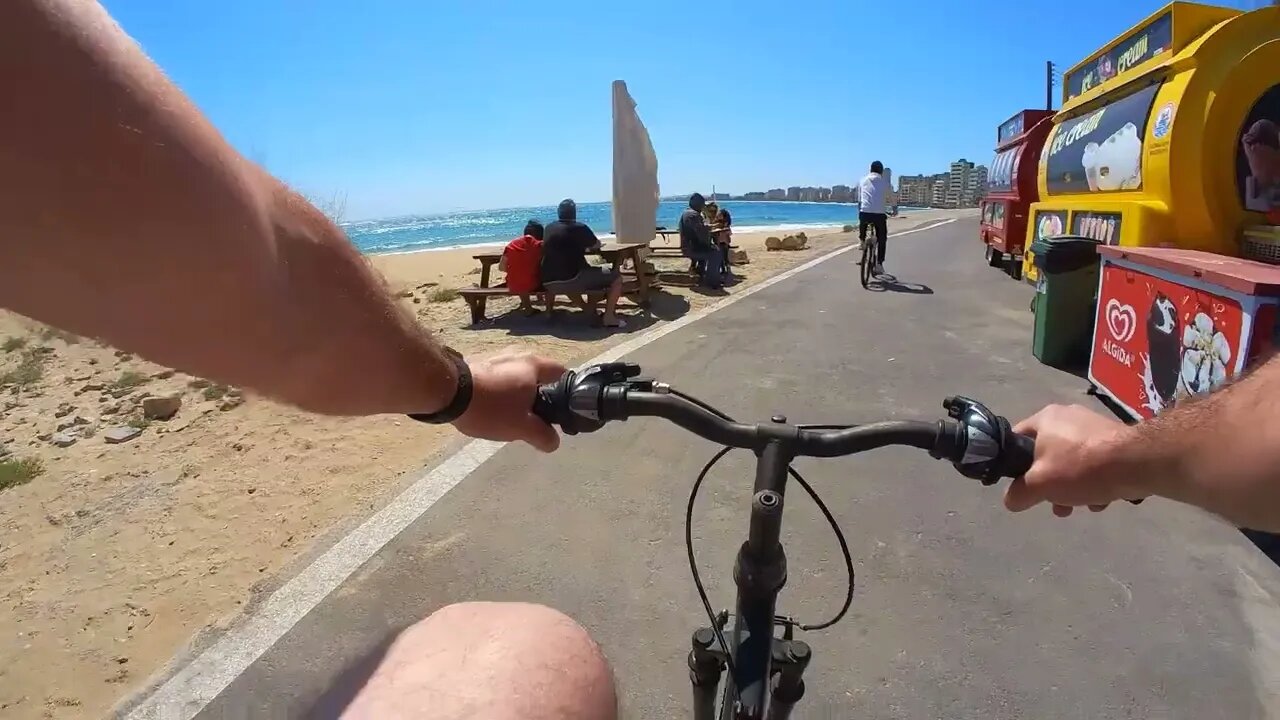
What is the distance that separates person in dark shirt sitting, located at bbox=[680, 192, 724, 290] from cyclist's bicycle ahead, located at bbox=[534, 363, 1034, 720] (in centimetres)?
1065

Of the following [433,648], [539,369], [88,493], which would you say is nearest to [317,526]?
[88,493]

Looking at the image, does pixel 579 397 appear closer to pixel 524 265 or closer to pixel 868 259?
pixel 524 265

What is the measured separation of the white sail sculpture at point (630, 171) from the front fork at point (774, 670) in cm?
1109

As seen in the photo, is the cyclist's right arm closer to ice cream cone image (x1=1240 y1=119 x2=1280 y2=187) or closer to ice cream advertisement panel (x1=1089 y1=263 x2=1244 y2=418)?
ice cream advertisement panel (x1=1089 y1=263 x2=1244 y2=418)

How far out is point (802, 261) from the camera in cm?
1683

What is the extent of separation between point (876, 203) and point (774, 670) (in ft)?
38.4

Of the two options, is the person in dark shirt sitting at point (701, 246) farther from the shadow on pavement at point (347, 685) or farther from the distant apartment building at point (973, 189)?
the distant apartment building at point (973, 189)

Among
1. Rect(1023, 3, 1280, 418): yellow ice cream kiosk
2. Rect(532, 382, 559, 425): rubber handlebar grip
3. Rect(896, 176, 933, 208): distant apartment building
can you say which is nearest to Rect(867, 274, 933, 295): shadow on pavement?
Rect(1023, 3, 1280, 418): yellow ice cream kiosk

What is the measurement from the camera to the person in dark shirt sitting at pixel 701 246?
12.1 metres

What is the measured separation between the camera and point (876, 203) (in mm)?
12188

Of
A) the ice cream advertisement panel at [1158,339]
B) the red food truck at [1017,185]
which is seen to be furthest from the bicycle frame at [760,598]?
the red food truck at [1017,185]

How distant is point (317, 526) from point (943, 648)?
306 centimetres

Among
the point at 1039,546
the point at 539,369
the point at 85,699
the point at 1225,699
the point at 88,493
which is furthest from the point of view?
the point at 88,493

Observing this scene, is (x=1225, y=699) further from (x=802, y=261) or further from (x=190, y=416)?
(x=802, y=261)
